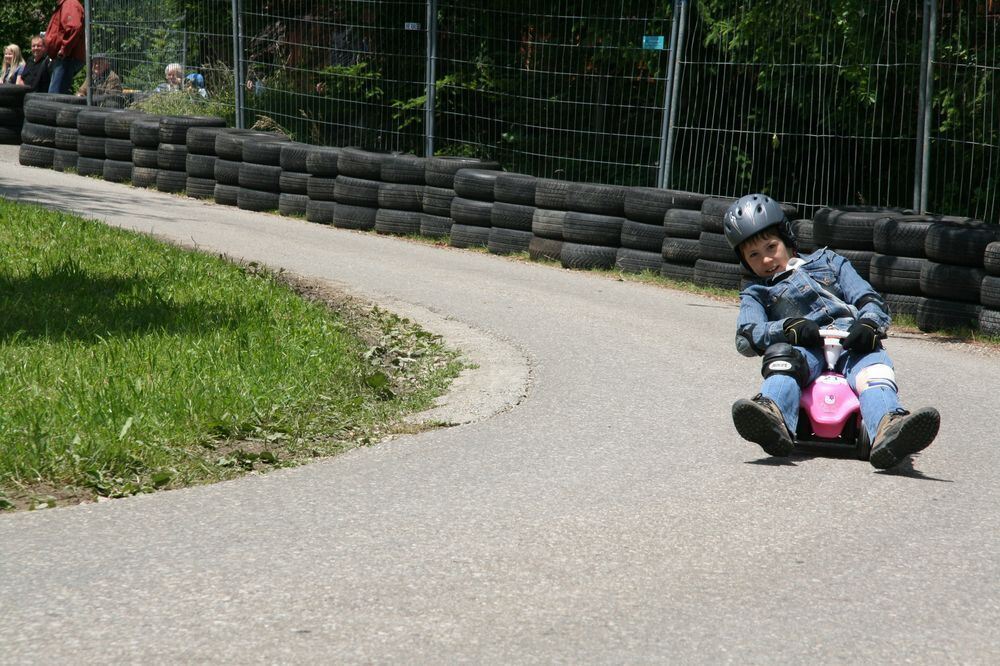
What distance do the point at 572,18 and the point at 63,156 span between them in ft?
26.7

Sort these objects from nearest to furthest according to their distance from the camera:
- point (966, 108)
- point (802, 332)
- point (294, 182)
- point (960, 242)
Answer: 1. point (802, 332)
2. point (960, 242)
3. point (966, 108)
4. point (294, 182)

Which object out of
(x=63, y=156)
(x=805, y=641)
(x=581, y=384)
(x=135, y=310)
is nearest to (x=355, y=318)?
(x=135, y=310)

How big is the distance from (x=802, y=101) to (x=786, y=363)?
6939 mm

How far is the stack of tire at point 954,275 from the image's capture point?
998cm

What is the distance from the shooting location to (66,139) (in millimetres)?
18391

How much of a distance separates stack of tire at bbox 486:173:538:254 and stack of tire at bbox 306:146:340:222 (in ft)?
7.59

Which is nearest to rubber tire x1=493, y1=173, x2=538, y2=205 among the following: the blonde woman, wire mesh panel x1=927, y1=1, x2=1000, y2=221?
wire mesh panel x1=927, y1=1, x2=1000, y2=221

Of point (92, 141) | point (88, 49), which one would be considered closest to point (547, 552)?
point (92, 141)

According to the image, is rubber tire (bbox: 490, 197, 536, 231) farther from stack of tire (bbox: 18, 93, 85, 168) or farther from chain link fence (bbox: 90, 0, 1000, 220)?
stack of tire (bbox: 18, 93, 85, 168)

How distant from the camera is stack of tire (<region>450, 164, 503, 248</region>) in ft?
45.3

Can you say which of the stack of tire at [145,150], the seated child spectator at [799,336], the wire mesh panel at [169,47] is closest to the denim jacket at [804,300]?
the seated child spectator at [799,336]

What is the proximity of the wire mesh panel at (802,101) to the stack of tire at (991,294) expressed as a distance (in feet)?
6.67

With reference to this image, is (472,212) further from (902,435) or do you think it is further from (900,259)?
(902,435)

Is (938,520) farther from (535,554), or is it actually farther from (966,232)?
(966,232)
